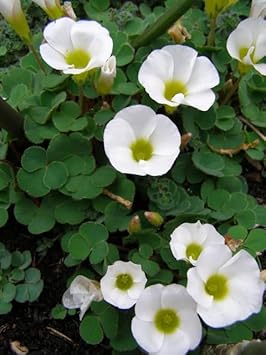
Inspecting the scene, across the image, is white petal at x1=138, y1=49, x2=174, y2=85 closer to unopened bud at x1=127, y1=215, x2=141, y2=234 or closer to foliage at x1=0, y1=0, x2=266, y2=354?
foliage at x1=0, y1=0, x2=266, y2=354

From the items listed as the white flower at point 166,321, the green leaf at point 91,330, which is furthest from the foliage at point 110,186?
the white flower at point 166,321

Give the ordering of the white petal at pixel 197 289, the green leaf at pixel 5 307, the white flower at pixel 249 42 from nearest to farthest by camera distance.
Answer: the white petal at pixel 197 289
the green leaf at pixel 5 307
the white flower at pixel 249 42

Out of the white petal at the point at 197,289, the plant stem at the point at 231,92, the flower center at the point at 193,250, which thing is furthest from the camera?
the plant stem at the point at 231,92

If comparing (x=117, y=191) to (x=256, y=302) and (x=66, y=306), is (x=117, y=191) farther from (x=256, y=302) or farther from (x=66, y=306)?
(x=256, y=302)

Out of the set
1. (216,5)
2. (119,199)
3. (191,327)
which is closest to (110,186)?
(119,199)

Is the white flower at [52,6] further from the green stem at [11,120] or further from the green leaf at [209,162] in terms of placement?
the green leaf at [209,162]

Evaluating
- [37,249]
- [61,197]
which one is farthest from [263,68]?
[37,249]
